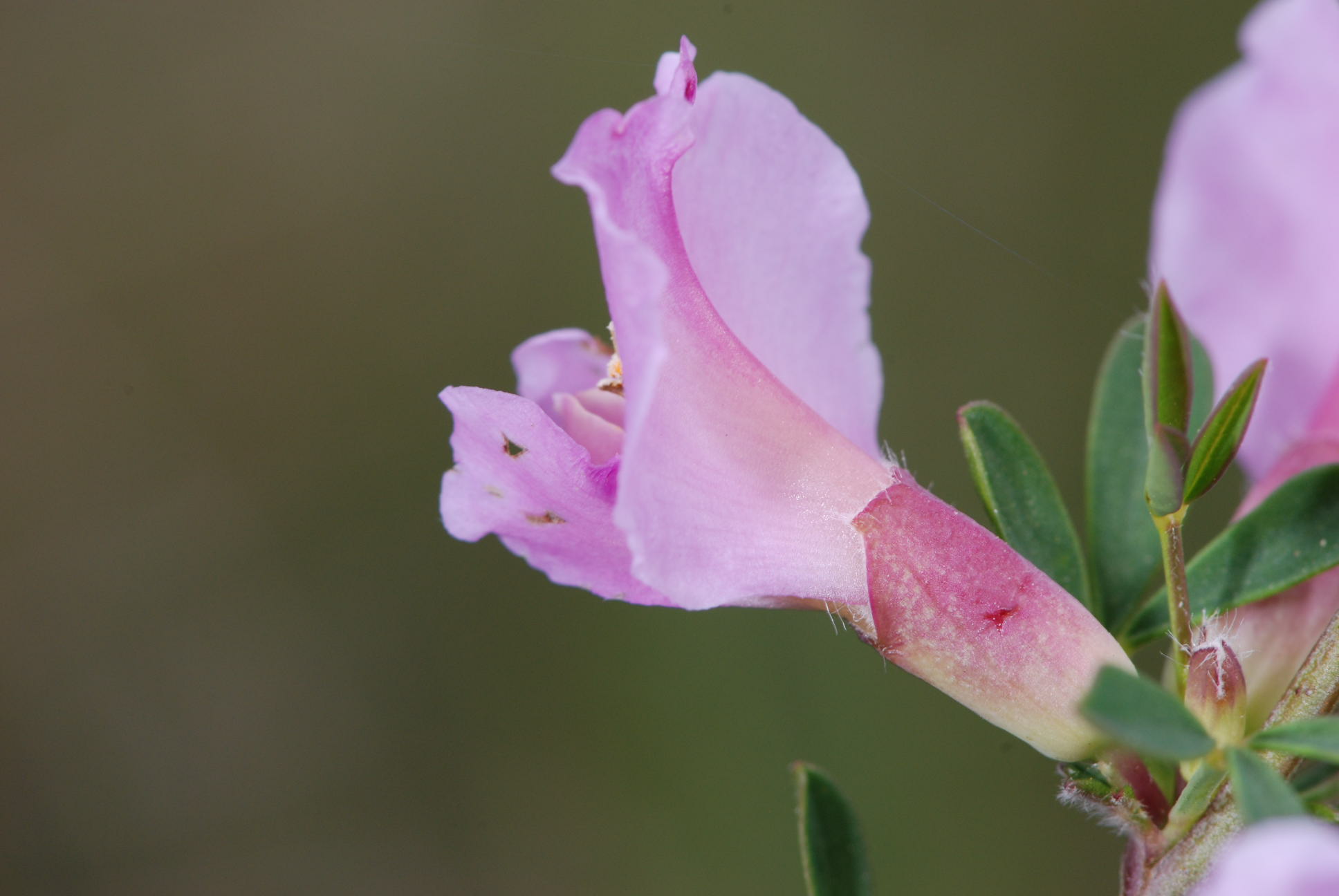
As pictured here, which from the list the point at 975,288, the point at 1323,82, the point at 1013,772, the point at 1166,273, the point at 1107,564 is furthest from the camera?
the point at 975,288

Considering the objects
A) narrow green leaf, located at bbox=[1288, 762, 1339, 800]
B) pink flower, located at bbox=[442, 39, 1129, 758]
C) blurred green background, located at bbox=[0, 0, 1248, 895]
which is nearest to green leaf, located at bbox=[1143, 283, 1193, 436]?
pink flower, located at bbox=[442, 39, 1129, 758]

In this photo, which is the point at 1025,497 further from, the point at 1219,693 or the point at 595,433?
the point at 595,433

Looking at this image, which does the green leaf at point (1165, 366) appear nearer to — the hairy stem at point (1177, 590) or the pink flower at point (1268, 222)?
the hairy stem at point (1177, 590)

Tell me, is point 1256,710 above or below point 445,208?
below

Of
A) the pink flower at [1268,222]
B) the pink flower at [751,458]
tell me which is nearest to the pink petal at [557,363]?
the pink flower at [751,458]

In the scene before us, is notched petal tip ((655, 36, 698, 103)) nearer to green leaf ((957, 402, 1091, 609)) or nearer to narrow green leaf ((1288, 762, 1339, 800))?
green leaf ((957, 402, 1091, 609))

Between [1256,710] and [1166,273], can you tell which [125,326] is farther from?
[1256,710]

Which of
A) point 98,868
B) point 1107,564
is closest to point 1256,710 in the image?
point 1107,564
